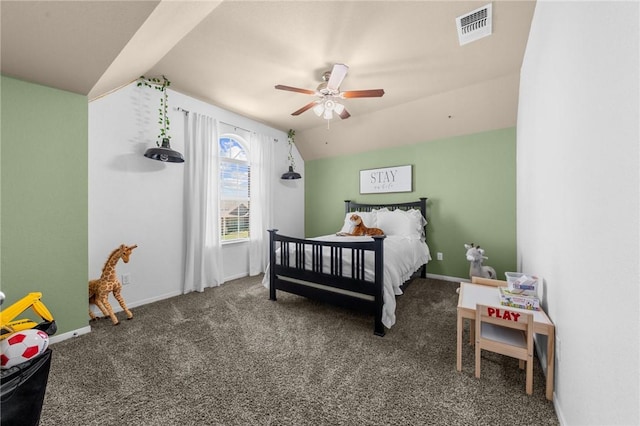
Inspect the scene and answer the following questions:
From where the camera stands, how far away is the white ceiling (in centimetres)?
136

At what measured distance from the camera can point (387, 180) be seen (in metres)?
4.27

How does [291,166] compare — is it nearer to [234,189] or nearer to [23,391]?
[234,189]

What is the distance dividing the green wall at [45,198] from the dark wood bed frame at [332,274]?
173 cm

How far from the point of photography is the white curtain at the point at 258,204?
4.06 meters

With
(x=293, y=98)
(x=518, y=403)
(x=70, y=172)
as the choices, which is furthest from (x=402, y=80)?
(x=70, y=172)

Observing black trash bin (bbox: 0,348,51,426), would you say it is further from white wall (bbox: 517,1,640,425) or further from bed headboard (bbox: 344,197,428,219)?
bed headboard (bbox: 344,197,428,219)

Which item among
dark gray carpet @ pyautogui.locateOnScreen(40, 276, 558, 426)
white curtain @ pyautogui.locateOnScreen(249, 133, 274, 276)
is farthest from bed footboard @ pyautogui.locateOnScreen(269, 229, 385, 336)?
white curtain @ pyautogui.locateOnScreen(249, 133, 274, 276)

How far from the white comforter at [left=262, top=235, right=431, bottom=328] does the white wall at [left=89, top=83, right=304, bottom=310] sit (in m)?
1.35

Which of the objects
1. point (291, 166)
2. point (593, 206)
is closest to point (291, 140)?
point (291, 166)

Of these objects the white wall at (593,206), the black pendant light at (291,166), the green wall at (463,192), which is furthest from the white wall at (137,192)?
the white wall at (593,206)

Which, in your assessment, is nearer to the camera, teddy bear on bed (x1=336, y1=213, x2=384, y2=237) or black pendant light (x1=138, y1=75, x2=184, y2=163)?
black pendant light (x1=138, y1=75, x2=184, y2=163)

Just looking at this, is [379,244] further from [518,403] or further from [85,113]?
[85,113]

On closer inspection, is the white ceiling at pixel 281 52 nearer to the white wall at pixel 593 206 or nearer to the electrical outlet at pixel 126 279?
the white wall at pixel 593 206

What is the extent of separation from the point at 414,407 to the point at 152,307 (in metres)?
2.77
